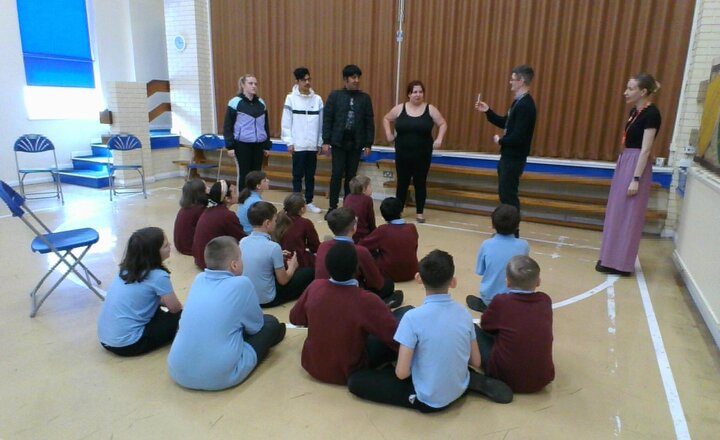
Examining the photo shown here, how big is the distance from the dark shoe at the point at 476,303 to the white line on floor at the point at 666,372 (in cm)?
100

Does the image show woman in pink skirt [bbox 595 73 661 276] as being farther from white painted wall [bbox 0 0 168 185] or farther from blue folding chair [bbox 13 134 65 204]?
white painted wall [bbox 0 0 168 185]

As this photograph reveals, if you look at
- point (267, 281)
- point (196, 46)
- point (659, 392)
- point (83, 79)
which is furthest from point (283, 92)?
point (659, 392)

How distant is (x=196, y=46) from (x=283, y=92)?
1.74m

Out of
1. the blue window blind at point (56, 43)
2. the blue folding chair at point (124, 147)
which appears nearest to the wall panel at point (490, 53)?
the blue folding chair at point (124, 147)

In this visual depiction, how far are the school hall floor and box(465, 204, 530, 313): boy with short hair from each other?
0.35 m

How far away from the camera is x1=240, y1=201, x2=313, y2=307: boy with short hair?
2879 mm

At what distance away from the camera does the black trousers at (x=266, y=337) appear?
2.43 m

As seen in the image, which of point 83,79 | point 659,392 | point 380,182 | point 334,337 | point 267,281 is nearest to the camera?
point 334,337

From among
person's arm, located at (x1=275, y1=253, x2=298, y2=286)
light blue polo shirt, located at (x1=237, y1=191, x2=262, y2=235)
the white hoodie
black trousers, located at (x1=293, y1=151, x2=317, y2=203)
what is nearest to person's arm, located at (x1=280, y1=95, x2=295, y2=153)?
the white hoodie

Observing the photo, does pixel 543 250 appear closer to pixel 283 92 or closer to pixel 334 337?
pixel 334 337

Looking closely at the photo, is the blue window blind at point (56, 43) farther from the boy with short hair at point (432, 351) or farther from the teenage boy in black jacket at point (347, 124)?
the boy with short hair at point (432, 351)

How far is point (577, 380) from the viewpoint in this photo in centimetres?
241

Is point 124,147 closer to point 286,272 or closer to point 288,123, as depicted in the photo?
point 288,123

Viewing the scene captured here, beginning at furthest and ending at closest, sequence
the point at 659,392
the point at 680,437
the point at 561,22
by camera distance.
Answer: the point at 561,22
the point at 659,392
the point at 680,437
